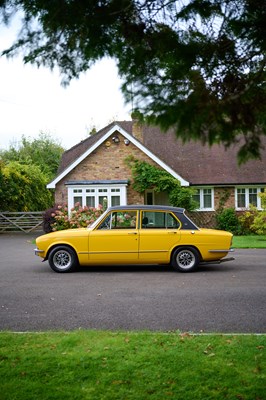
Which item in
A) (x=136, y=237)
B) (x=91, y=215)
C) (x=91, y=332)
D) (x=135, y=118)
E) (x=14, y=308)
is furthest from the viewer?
(x=91, y=215)

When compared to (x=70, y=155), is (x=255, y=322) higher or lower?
lower

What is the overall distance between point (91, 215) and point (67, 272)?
10071 mm

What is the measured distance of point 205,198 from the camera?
2558cm

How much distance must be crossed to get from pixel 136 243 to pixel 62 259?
6.28 ft

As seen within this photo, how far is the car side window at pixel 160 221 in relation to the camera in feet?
37.2

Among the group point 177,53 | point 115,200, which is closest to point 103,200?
point 115,200

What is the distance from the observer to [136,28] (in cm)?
379

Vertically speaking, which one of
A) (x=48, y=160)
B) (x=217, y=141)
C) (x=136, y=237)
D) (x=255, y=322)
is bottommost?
(x=255, y=322)

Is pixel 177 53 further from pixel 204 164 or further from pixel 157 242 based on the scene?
pixel 204 164

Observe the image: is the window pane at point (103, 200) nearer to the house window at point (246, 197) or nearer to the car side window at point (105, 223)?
the house window at point (246, 197)

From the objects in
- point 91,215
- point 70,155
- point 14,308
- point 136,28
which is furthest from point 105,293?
point 70,155

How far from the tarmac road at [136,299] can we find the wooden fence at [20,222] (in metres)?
17.7

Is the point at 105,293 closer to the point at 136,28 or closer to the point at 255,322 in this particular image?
the point at 255,322

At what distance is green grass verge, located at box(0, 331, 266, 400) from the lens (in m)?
4.13
